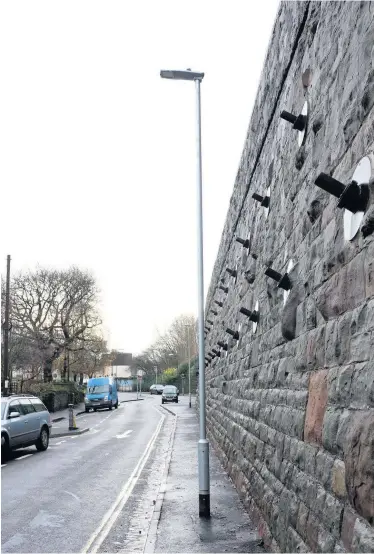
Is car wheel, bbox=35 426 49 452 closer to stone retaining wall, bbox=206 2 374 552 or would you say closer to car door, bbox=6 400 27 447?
car door, bbox=6 400 27 447

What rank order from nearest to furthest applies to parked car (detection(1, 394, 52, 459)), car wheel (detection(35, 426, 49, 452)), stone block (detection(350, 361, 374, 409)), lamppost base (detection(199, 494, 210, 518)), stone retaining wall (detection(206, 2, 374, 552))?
1. stone block (detection(350, 361, 374, 409))
2. stone retaining wall (detection(206, 2, 374, 552))
3. lamppost base (detection(199, 494, 210, 518))
4. parked car (detection(1, 394, 52, 459))
5. car wheel (detection(35, 426, 49, 452))

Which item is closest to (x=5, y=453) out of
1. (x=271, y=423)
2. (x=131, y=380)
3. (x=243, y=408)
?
(x=243, y=408)

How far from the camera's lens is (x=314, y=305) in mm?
4367

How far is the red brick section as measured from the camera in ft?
12.8

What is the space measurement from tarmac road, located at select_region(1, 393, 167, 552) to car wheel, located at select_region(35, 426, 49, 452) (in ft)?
0.64

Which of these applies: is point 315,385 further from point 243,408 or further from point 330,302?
point 243,408

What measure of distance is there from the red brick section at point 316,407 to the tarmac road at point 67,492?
3.68 m

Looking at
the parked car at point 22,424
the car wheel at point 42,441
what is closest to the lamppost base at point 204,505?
the parked car at point 22,424

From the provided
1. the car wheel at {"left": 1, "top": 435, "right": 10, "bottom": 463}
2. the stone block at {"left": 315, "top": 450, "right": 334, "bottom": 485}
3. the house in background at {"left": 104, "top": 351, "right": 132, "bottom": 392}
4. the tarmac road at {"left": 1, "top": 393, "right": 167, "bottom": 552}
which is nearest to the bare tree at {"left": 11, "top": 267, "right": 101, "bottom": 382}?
the tarmac road at {"left": 1, "top": 393, "right": 167, "bottom": 552}

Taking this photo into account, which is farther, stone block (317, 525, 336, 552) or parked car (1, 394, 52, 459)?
parked car (1, 394, 52, 459)

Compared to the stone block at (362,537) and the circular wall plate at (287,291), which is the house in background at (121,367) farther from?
the stone block at (362,537)

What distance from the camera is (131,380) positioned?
102m

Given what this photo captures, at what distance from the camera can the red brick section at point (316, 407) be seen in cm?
390

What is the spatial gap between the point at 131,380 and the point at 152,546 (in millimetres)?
96892
